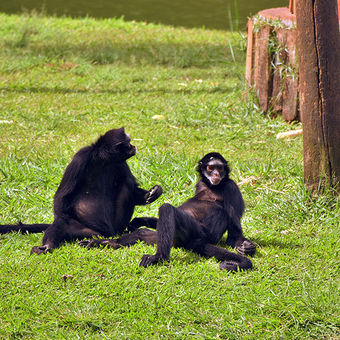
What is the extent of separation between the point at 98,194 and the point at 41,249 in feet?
2.25

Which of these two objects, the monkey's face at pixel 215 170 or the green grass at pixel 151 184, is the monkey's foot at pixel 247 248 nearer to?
the green grass at pixel 151 184

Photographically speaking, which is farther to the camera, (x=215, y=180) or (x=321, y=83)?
(x=321, y=83)

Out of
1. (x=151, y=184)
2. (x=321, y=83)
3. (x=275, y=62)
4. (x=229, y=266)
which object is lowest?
(x=229, y=266)

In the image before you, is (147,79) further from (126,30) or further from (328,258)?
(328,258)

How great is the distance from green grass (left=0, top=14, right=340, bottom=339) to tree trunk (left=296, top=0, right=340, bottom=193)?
299mm

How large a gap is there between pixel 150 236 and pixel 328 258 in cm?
133

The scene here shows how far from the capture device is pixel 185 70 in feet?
35.4

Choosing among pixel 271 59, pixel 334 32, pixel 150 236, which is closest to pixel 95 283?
pixel 150 236

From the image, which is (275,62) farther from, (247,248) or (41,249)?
(41,249)

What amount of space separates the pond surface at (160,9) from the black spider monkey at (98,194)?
918cm

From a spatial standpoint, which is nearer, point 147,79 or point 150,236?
point 150,236

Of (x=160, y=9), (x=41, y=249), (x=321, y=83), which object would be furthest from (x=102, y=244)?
(x=160, y=9)

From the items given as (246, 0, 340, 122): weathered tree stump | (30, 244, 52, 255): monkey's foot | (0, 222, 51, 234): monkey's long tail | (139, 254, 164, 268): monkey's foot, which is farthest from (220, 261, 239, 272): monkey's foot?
(246, 0, 340, 122): weathered tree stump

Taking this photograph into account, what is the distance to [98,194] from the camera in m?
5.30
